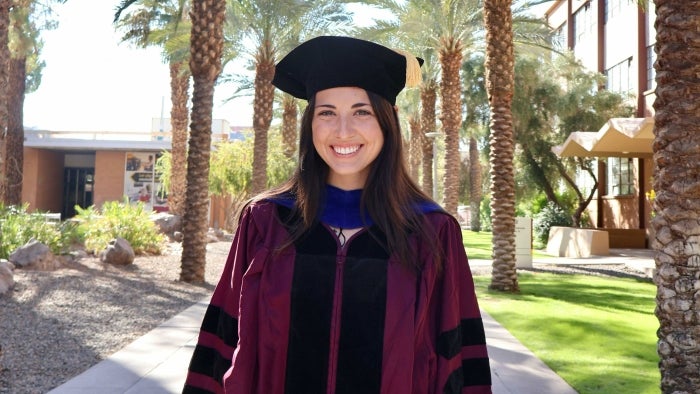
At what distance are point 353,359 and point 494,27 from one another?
10.5 metres

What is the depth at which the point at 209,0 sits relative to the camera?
1197 cm

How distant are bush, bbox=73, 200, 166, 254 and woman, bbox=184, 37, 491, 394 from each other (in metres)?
13.6

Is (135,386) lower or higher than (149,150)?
lower

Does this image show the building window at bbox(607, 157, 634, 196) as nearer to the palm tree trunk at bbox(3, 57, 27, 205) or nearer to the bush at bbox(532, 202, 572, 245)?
the bush at bbox(532, 202, 572, 245)

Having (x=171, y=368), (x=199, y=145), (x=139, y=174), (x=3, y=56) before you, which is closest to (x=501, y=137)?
(x=199, y=145)

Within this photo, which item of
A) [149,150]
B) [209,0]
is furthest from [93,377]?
[149,150]

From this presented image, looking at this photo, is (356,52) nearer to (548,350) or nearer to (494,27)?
(548,350)

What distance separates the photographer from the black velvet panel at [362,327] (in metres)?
2.04

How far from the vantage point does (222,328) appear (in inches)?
88.2

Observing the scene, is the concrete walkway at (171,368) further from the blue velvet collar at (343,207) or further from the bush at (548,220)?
the bush at (548,220)

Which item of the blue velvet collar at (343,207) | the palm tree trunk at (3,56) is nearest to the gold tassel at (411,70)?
the blue velvet collar at (343,207)

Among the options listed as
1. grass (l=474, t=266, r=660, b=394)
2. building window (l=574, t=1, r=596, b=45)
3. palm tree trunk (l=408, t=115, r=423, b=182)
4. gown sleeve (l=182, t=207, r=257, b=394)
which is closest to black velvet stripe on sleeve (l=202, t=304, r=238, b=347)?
gown sleeve (l=182, t=207, r=257, b=394)

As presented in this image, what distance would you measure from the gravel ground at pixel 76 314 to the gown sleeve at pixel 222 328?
3.56m

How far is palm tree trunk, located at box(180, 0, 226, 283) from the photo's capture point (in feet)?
38.5
